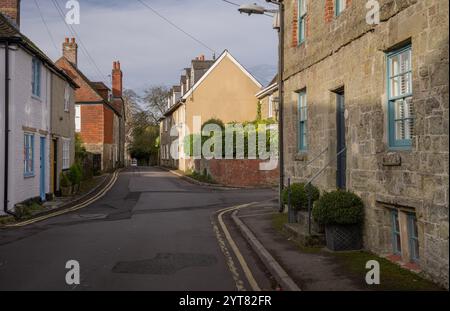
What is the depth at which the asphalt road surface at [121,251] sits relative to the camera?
7.68 meters

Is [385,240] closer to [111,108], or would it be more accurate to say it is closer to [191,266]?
[191,266]

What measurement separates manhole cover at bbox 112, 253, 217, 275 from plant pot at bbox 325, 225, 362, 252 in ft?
A: 7.49

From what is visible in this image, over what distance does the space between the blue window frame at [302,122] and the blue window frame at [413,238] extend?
5.80 meters

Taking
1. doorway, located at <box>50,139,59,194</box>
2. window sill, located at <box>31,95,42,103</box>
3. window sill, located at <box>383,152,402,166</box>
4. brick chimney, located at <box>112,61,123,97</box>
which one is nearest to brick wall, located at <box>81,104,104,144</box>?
brick chimney, located at <box>112,61,123,97</box>

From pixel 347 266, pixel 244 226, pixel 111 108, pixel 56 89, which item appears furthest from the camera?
pixel 111 108

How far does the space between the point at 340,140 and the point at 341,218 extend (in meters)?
2.59

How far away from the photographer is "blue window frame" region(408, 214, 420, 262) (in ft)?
26.2

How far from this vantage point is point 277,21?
1631cm

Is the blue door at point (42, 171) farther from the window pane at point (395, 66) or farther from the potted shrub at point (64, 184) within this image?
the window pane at point (395, 66)

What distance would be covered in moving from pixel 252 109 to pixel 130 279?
122 ft

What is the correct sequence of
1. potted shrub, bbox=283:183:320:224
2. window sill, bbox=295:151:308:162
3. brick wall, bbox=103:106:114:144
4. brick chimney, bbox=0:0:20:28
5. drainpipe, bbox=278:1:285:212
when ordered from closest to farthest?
potted shrub, bbox=283:183:320:224
window sill, bbox=295:151:308:162
drainpipe, bbox=278:1:285:212
brick chimney, bbox=0:0:20:28
brick wall, bbox=103:106:114:144

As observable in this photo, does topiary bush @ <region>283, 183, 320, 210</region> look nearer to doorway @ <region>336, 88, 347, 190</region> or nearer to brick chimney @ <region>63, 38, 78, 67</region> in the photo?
doorway @ <region>336, 88, 347, 190</region>

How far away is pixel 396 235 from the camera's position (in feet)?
28.5

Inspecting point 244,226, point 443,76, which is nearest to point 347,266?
point 443,76
